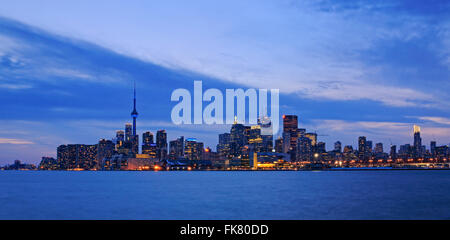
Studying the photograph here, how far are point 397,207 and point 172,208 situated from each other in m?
33.9

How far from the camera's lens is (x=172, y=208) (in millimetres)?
57781

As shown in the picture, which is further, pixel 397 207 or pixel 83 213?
pixel 397 207

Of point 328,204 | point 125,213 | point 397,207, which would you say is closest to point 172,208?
point 125,213

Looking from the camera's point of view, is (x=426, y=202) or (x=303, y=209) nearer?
(x=303, y=209)
